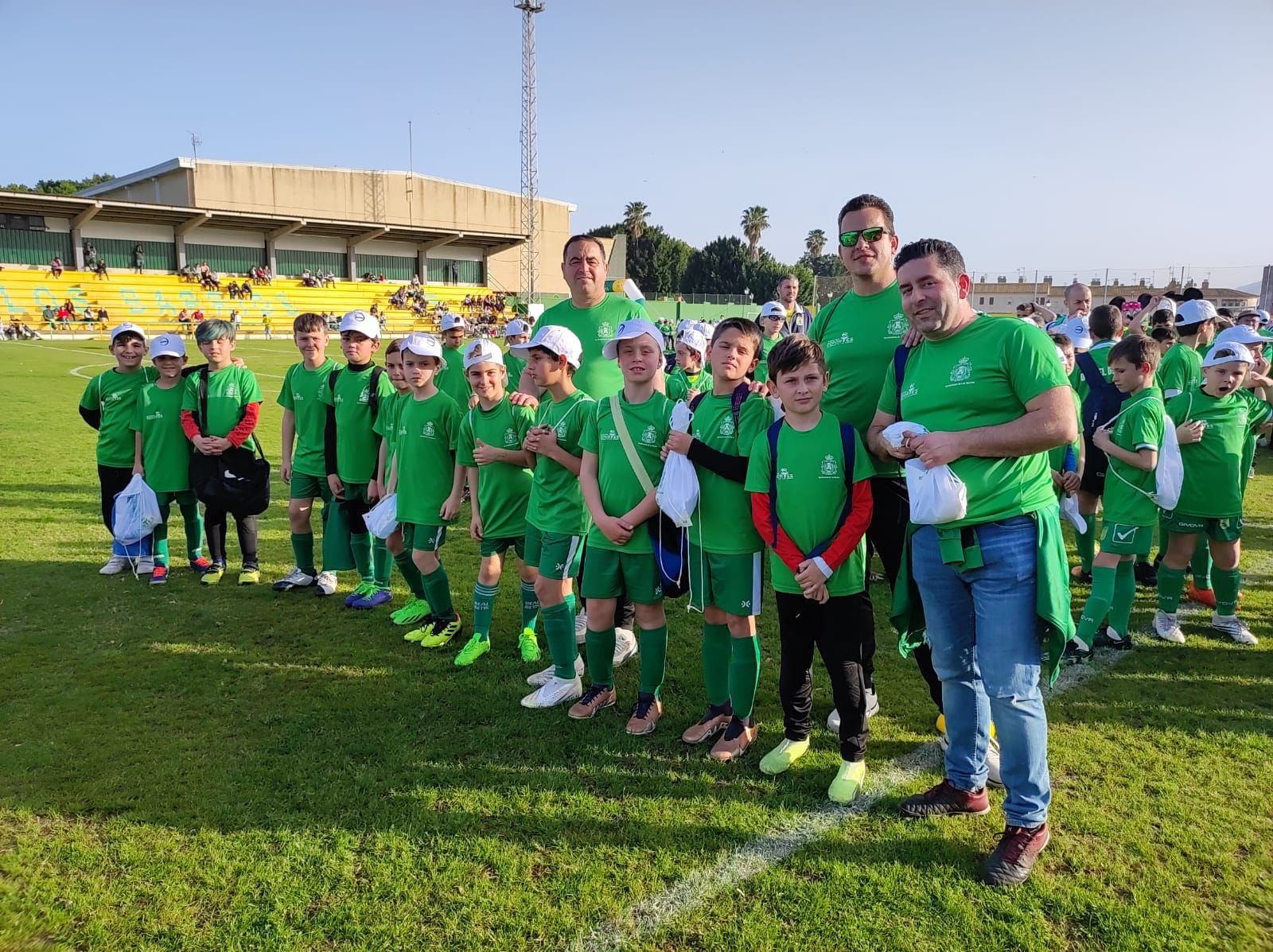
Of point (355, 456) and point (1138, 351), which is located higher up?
point (1138, 351)

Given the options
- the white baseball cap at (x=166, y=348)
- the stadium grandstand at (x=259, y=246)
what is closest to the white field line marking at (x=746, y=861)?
the white baseball cap at (x=166, y=348)

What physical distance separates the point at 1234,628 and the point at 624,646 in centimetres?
404

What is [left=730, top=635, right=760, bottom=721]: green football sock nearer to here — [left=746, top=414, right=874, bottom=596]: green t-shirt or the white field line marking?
[left=746, top=414, right=874, bottom=596]: green t-shirt

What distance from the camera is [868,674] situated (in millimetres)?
4164

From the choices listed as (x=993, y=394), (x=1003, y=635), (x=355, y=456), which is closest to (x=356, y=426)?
(x=355, y=456)

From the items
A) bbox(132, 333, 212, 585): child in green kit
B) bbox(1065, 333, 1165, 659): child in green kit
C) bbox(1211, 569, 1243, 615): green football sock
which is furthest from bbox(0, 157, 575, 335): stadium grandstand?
bbox(1211, 569, 1243, 615): green football sock

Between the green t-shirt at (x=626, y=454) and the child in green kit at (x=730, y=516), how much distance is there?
0.22m

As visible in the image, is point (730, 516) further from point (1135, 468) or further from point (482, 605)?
point (1135, 468)

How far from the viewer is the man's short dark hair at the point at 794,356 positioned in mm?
3398

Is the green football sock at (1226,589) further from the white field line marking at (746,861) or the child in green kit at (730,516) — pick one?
the child in green kit at (730,516)

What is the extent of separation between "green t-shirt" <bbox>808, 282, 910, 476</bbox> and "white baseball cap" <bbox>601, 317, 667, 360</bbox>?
83cm

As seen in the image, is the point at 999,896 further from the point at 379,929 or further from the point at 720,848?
the point at 379,929

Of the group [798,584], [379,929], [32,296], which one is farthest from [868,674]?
[32,296]

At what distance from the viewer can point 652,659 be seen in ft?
13.7
